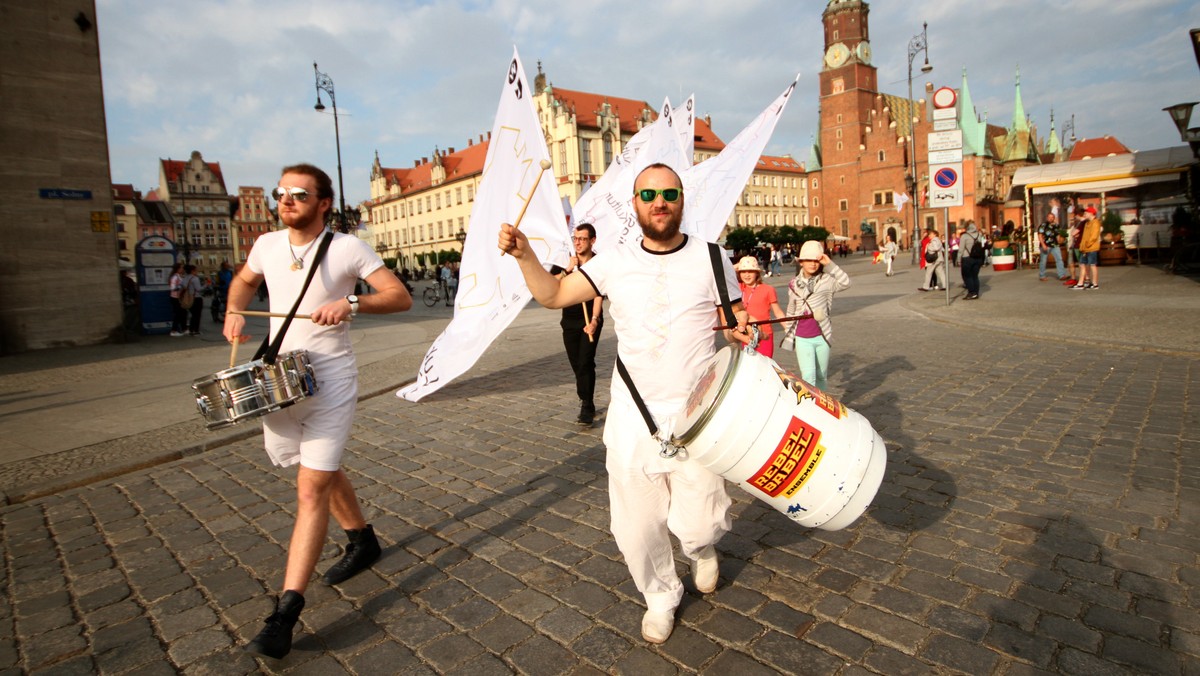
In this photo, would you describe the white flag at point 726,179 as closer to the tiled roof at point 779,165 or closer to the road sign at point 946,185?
the road sign at point 946,185

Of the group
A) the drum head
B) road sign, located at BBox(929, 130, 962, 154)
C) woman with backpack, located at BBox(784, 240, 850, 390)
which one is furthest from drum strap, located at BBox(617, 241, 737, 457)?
road sign, located at BBox(929, 130, 962, 154)

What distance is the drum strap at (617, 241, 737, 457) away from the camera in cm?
271

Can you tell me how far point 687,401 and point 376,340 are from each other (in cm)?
1297

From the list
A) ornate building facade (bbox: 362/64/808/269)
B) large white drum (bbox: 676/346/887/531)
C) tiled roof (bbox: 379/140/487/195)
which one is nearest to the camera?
large white drum (bbox: 676/346/887/531)

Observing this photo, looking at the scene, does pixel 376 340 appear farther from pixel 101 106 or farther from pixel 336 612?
pixel 336 612

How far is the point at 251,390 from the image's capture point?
2854 millimetres

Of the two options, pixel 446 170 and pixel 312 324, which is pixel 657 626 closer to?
pixel 312 324

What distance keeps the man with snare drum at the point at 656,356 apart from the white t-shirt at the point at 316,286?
94cm

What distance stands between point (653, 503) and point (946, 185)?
1412cm

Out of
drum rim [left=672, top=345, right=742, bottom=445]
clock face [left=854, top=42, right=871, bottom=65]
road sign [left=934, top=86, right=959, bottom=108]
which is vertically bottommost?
drum rim [left=672, top=345, right=742, bottom=445]

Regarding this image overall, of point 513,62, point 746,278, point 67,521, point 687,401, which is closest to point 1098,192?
point 746,278

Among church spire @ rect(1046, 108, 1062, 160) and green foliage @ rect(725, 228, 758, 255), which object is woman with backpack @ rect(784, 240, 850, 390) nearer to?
green foliage @ rect(725, 228, 758, 255)

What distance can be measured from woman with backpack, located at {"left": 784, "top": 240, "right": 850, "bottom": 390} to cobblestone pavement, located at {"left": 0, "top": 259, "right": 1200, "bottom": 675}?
32.4 inches

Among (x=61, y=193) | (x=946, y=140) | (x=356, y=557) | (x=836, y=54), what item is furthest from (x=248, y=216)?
(x=356, y=557)
